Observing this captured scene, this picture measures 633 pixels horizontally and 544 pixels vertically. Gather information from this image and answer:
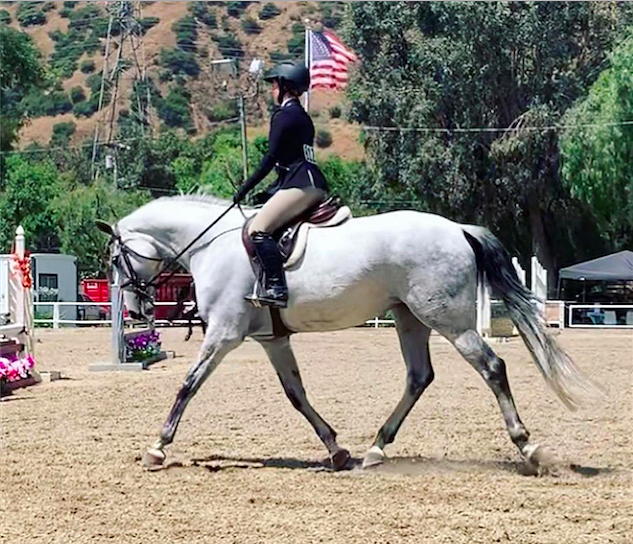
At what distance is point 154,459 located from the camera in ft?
23.2

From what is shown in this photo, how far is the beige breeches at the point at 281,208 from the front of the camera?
23.6 feet

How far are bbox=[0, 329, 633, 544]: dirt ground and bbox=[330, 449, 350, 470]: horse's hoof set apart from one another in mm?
105

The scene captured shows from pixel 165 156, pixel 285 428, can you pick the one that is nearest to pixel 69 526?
pixel 285 428

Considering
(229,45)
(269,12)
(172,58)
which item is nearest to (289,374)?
(229,45)

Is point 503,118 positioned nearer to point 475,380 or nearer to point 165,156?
point 475,380

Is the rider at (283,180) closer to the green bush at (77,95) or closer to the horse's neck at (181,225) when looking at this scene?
the horse's neck at (181,225)

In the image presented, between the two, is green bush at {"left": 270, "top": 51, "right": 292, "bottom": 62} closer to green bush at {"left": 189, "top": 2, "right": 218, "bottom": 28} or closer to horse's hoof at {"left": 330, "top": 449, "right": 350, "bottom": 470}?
green bush at {"left": 189, "top": 2, "right": 218, "bottom": 28}

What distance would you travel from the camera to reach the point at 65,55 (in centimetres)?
13262

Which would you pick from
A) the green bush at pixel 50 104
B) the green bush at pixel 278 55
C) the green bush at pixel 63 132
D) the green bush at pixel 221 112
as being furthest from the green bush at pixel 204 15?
the green bush at pixel 63 132

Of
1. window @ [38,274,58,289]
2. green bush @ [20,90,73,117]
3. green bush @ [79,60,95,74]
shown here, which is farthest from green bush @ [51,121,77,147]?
window @ [38,274,58,289]

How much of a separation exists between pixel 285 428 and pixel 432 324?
2.52 meters

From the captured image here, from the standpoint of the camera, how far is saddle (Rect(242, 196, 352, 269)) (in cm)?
724

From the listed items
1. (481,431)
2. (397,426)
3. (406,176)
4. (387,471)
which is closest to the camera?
(387,471)

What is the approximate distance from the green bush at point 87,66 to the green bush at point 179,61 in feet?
29.9
